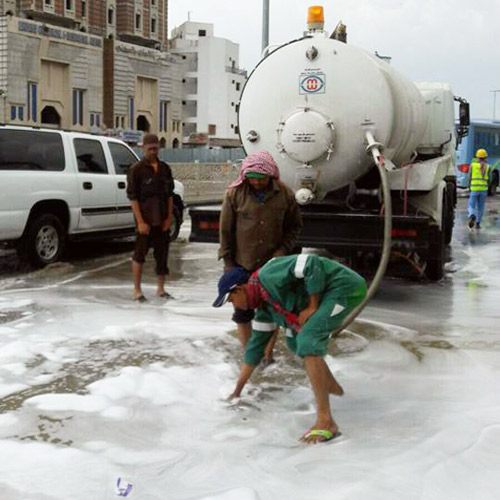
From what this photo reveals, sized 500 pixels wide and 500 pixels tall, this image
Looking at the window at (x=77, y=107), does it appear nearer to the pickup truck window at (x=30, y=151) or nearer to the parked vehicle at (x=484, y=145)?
the parked vehicle at (x=484, y=145)

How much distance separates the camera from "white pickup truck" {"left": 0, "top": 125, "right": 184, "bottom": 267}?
9961 millimetres

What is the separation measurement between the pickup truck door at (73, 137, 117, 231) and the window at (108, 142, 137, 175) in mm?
266

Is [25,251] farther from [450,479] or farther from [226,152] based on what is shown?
[226,152]

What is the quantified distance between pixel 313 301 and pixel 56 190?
23.0ft

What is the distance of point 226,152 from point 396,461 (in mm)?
45647

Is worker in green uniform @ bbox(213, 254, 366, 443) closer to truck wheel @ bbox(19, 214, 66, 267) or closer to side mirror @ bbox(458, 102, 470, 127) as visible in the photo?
truck wheel @ bbox(19, 214, 66, 267)

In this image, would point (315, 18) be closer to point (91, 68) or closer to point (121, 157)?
point (121, 157)

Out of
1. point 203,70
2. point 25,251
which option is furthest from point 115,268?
point 203,70

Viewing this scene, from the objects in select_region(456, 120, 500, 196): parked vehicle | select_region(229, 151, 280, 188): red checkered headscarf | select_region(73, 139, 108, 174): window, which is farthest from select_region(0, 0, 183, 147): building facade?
select_region(229, 151, 280, 188): red checkered headscarf

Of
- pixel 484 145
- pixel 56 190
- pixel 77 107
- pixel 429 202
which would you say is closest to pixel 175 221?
pixel 56 190

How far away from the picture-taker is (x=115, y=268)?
10.9m

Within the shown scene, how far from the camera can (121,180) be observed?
11992 mm

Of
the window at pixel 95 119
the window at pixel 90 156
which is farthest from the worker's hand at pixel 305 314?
the window at pixel 95 119

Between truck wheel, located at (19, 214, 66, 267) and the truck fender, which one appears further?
truck wheel, located at (19, 214, 66, 267)
